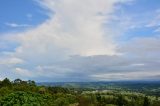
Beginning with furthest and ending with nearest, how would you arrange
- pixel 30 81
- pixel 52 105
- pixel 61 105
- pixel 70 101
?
pixel 30 81 < pixel 70 101 < pixel 61 105 < pixel 52 105

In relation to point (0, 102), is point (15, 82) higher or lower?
higher

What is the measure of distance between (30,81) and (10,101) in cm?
3544

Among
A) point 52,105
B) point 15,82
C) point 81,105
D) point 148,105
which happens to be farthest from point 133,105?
point 52,105

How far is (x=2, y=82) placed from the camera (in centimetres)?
6900

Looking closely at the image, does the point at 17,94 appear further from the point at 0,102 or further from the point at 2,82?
the point at 2,82

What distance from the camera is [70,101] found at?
46719mm

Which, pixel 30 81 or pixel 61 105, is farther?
pixel 30 81

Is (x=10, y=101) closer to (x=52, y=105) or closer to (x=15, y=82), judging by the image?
(x=52, y=105)

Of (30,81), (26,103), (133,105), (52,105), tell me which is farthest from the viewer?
(133,105)

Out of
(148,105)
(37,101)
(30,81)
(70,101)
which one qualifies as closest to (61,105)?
(70,101)

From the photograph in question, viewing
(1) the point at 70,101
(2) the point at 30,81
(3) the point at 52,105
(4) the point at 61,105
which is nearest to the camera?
(3) the point at 52,105

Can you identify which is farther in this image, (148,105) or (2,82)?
(148,105)

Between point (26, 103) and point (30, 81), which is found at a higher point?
point (30, 81)

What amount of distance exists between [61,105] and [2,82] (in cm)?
2957
